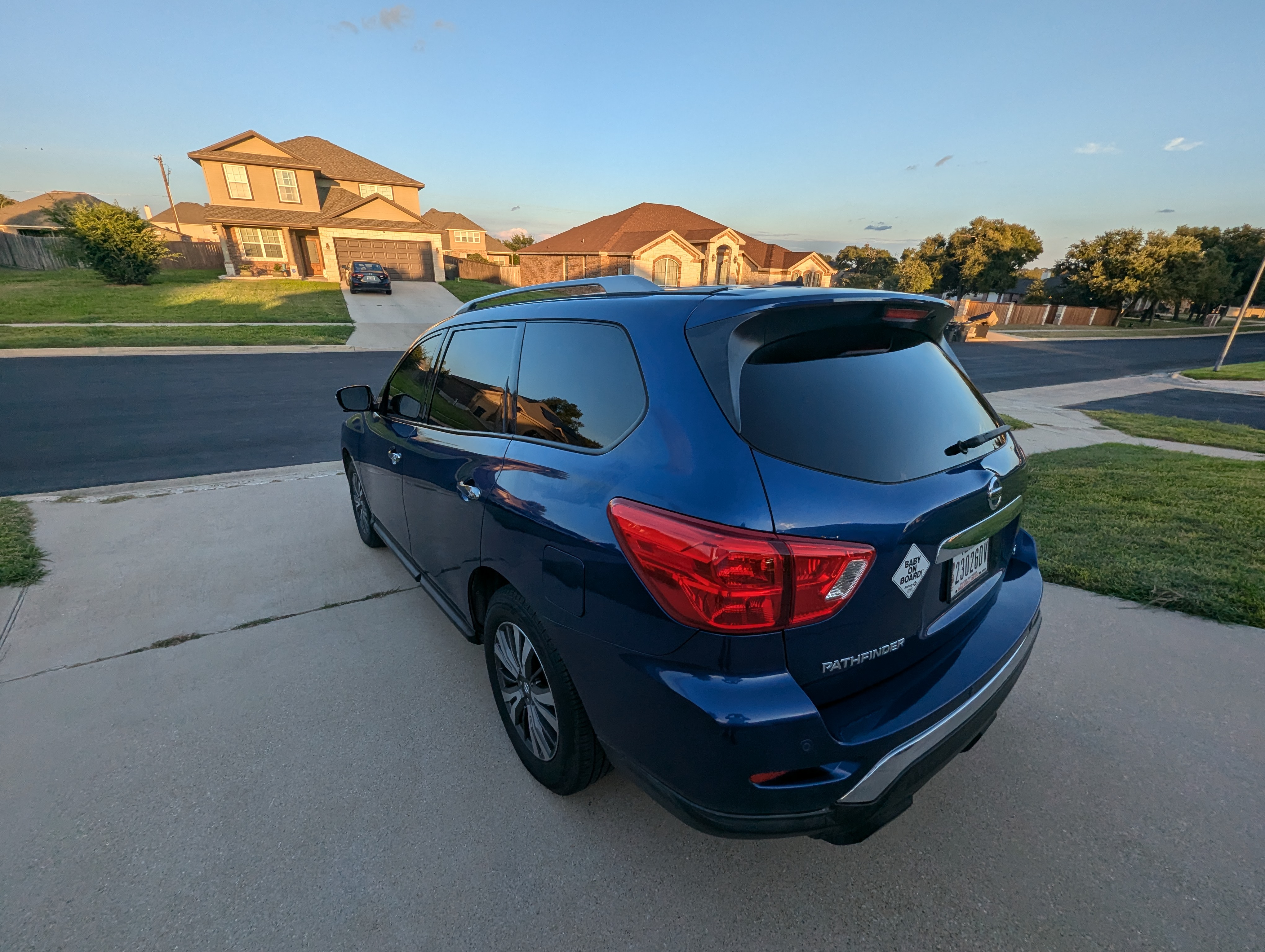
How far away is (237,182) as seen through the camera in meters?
31.8

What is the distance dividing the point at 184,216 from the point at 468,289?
40.6 m

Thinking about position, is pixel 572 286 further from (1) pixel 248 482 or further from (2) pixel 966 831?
(1) pixel 248 482

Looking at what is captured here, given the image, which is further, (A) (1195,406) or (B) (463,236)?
(B) (463,236)

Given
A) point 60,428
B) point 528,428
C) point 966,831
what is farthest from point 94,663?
point 60,428

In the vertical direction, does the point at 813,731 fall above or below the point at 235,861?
above

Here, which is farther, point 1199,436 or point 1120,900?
point 1199,436

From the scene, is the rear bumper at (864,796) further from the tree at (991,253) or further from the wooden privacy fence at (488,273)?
the tree at (991,253)

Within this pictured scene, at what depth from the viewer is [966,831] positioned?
2.01 m

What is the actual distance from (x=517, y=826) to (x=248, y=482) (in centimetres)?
510

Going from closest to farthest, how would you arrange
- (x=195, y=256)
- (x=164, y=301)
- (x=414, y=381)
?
(x=414, y=381)
(x=164, y=301)
(x=195, y=256)

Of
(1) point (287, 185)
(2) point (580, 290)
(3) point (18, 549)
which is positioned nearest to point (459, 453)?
(2) point (580, 290)

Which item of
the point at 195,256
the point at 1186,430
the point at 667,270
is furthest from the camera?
the point at 667,270

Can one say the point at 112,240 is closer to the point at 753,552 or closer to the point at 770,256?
the point at 753,552

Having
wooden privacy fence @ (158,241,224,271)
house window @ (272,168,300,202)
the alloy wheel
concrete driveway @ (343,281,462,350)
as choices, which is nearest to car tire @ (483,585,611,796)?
the alloy wheel
